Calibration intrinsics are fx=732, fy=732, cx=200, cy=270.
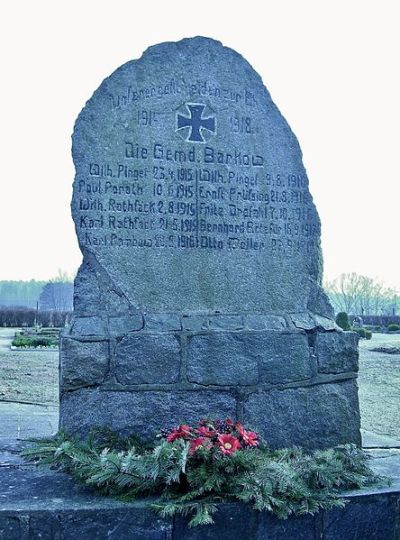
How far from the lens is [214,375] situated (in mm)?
4277

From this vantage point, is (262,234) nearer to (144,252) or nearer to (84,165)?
(144,252)

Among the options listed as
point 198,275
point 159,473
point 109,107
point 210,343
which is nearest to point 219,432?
point 159,473

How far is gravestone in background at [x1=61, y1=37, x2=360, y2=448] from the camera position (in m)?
4.20

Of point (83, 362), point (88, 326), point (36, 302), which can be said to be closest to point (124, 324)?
point (88, 326)

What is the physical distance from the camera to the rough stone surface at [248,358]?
4.27m

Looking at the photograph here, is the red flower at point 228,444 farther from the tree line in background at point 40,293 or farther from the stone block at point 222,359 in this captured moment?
the tree line in background at point 40,293

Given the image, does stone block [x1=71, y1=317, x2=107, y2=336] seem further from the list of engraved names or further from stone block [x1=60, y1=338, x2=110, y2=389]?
the list of engraved names

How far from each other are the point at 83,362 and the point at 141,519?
1117 mm

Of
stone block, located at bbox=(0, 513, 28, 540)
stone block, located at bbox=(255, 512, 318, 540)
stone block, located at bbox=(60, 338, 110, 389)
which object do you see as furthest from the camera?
stone block, located at bbox=(60, 338, 110, 389)

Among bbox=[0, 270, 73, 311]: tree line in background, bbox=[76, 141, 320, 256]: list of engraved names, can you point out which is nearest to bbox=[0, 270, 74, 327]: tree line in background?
bbox=[0, 270, 73, 311]: tree line in background

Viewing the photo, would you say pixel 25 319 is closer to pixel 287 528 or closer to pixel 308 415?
pixel 308 415

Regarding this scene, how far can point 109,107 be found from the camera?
14.5 feet

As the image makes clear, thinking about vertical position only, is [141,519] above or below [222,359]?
below

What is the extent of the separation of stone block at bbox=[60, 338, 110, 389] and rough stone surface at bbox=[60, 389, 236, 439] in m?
0.08
